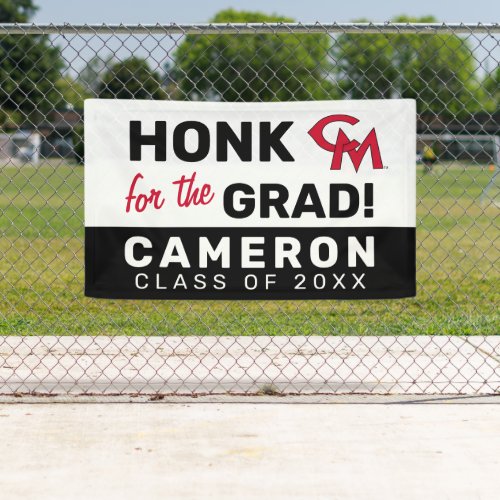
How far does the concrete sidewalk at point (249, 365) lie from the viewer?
18.4ft

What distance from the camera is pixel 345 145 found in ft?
17.3

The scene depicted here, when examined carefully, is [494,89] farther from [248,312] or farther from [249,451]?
[249,451]

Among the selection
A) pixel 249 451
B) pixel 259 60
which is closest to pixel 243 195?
pixel 249 451

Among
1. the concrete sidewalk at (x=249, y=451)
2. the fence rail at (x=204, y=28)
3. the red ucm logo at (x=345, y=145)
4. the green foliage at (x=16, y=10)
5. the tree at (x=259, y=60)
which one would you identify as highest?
the green foliage at (x=16, y=10)

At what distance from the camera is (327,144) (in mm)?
5281

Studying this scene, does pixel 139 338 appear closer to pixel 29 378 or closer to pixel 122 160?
pixel 29 378

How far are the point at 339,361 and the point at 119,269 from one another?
169 centimetres

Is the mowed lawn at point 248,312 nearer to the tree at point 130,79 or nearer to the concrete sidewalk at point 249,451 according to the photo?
the tree at point 130,79

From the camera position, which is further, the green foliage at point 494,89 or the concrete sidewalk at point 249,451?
the green foliage at point 494,89

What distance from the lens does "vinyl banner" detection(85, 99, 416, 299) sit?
207 inches

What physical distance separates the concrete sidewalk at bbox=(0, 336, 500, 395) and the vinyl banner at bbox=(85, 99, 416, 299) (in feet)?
2.08

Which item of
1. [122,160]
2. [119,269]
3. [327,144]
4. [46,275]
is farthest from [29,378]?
[46,275]

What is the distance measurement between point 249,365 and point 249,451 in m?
1.74

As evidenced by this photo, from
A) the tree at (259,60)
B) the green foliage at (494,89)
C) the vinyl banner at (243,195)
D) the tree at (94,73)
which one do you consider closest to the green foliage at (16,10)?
the tree at (259,60)
